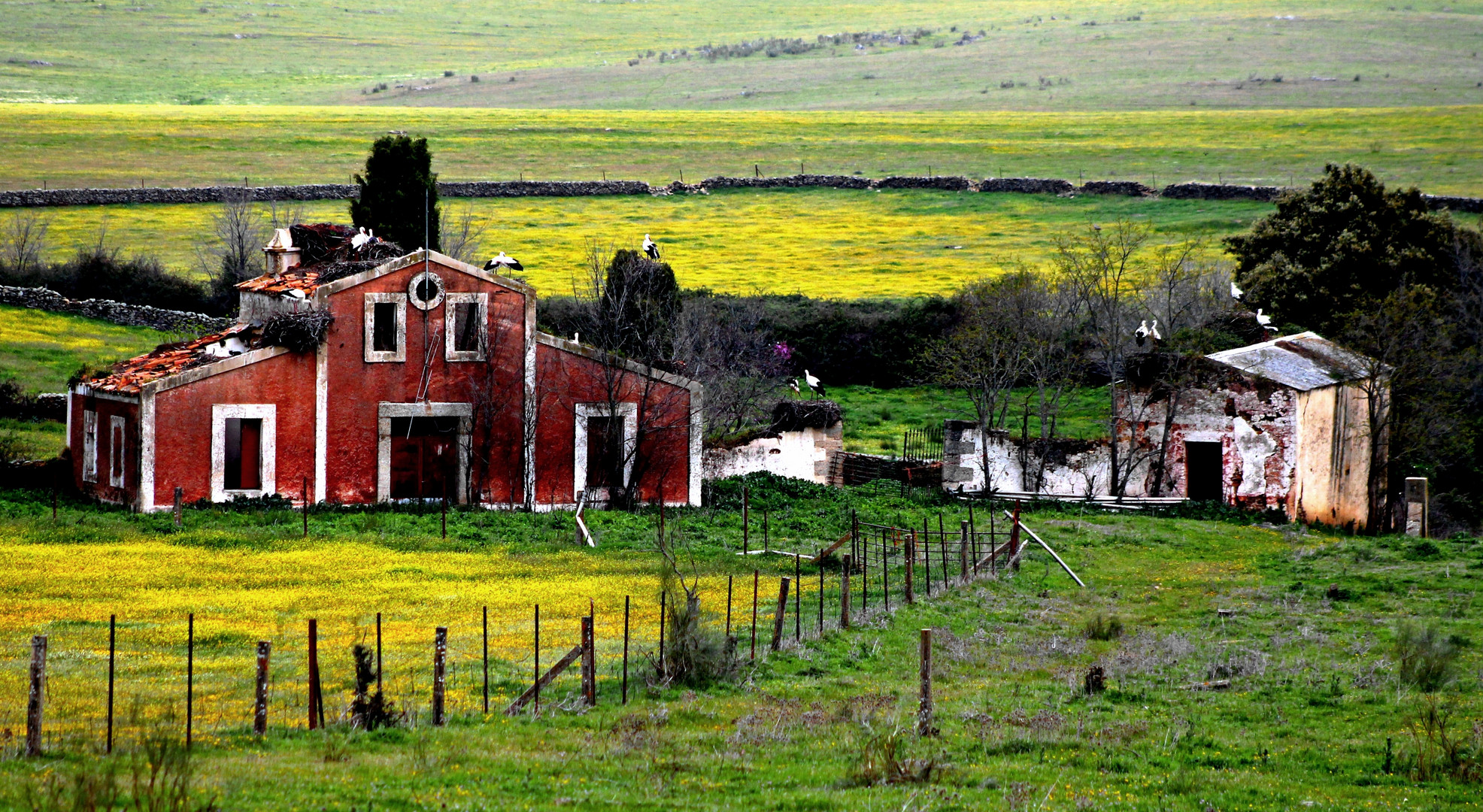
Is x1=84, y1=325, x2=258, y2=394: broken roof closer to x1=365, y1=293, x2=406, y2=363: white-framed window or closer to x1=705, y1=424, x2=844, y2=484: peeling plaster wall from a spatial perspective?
x1=365, y1=293, x2=406, y2=363: white-framed window

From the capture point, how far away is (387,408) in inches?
1448

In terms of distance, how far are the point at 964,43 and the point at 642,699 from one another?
17290cm

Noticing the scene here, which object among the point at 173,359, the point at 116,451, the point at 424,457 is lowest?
the point at 424,457

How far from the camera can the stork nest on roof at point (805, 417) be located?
139 ft

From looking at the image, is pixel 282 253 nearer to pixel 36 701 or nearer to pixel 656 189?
pixel 36 701

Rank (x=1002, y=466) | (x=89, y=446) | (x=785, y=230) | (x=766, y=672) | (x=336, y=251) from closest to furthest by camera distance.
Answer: (x=766, y=672) < (x=89, y=446) < (x=336, y=251) < (x=1002, y=466) < (x=785, y=230)

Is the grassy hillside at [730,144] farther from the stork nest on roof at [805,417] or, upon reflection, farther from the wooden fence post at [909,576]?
the wooden fence post at [909,576]

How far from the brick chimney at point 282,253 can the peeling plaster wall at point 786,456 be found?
1203 centimetres

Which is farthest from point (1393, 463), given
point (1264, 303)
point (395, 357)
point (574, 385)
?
point (395, 357)

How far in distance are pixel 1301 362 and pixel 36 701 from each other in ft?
113

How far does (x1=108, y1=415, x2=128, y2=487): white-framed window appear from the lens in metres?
34.8

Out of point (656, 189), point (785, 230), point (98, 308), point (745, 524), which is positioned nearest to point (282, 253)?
point (745, 524)

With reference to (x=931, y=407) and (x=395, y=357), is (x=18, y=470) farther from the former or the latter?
(x=931, y=407)

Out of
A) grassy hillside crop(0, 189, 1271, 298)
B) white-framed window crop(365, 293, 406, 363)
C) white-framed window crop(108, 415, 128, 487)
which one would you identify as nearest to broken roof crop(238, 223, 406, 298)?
white-framed window crop(365, 293, 406, 363)
